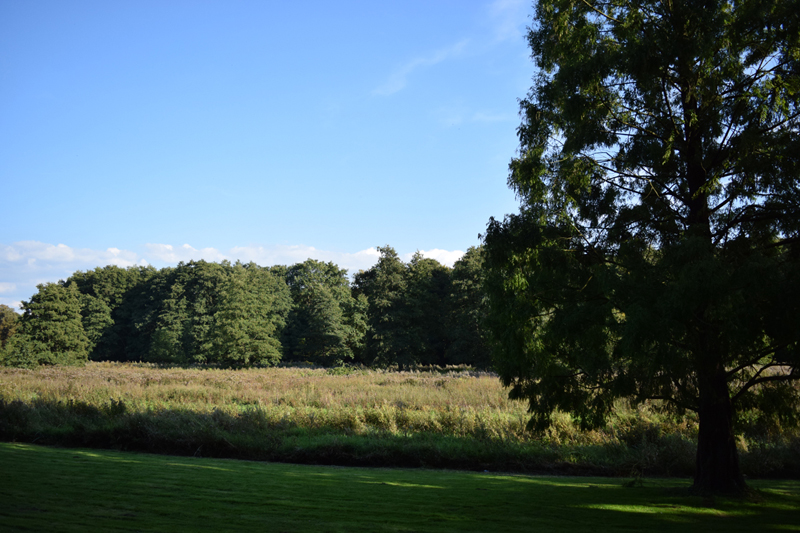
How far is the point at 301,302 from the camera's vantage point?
233 ft

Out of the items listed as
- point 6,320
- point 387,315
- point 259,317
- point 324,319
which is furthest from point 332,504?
point 6,320

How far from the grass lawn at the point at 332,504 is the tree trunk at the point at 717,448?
34 centimetres

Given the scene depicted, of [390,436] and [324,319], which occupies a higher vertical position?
[324,319]

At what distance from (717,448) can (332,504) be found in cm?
615

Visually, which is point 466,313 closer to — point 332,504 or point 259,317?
point 259,317

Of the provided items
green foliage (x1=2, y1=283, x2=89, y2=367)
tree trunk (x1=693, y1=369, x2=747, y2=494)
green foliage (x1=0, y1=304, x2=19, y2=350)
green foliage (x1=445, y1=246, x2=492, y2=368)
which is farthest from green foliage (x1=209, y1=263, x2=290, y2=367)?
tree trunk (x1=693, y1=369, x2=747, y2=494)

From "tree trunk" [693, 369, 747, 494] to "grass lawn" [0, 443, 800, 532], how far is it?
339 millimetres

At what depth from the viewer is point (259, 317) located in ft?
158

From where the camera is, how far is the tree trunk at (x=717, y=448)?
23.7ft

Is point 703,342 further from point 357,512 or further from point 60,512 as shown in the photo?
point 60,512

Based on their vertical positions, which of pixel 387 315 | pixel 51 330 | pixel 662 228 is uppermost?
pixel 387 315

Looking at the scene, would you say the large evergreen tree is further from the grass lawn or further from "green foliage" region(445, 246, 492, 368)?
"green foliage" region(445, 246, 492, 368)

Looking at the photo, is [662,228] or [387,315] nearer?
[662,228]

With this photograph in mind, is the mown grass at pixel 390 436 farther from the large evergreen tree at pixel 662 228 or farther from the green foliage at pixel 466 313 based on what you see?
the green foliage at pixel 466 313
